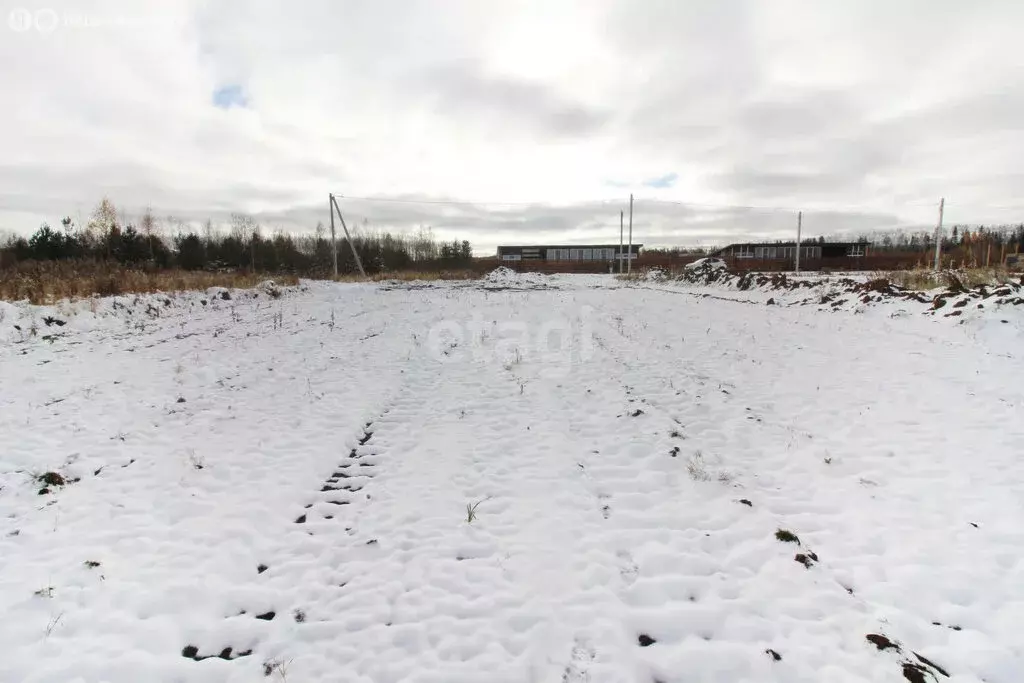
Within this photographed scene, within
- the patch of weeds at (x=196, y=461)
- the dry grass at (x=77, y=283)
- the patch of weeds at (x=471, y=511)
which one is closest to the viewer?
the patch of weeds at (x=471, y=511)

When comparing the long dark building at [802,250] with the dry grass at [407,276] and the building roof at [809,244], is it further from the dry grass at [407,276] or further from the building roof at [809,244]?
the dry grass at [407,276]

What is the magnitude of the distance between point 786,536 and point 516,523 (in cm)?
219

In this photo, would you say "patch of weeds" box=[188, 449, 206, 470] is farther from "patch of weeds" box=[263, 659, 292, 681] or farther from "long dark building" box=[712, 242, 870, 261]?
"long dark building" box=[712, 242, 870, 261]

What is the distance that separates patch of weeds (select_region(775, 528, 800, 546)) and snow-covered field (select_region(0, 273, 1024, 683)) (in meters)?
0.05

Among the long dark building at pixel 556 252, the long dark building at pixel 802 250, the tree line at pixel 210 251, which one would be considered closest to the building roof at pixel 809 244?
the long dark building at pixel 802 250

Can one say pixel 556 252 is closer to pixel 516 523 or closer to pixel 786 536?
pixel 516 523

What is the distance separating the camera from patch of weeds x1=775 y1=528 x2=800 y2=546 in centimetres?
375

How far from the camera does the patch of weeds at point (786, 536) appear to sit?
3.75 m

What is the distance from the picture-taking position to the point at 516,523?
4125mm

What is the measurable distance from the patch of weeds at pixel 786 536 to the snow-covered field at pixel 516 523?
0.17ft

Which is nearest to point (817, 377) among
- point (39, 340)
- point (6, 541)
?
point (6, 541)

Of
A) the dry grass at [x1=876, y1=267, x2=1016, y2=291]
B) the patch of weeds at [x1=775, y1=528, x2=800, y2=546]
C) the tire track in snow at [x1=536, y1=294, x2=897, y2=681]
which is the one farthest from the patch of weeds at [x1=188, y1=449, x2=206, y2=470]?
the dry grass at [x1=876, y1=267, x2=1016, y2=291]

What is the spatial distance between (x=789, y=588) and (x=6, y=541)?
5923 mm

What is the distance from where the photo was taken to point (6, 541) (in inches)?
147
